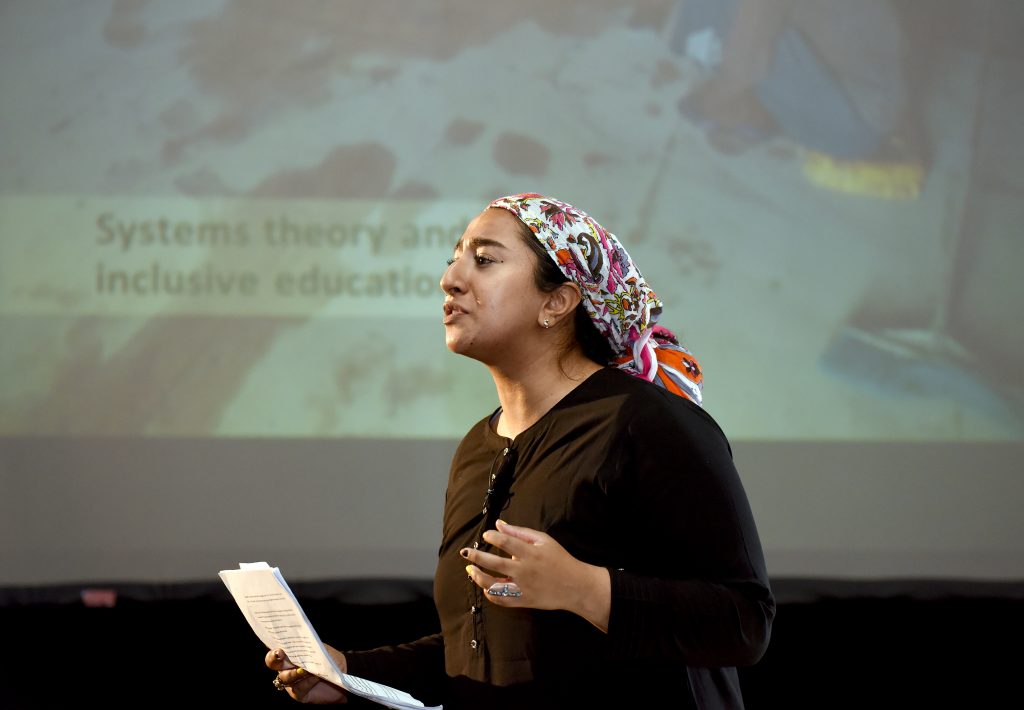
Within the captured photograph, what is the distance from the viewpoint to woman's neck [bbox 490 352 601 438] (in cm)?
141

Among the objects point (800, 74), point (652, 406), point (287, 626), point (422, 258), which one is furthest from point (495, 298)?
point (800, 74)

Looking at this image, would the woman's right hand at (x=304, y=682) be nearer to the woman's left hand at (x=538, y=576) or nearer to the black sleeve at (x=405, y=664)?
the black sleeve at (x=405, y=664)

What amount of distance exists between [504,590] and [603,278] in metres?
0.46

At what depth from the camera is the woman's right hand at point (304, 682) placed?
Result: 4.63ft

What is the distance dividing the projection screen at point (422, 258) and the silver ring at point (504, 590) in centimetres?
224

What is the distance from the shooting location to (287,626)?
1.33 metres

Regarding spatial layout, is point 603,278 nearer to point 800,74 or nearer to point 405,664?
point 405,664

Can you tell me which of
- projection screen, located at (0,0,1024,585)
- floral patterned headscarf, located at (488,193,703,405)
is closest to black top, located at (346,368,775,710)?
floral patterned headscarf, located at (488,193,703,405)

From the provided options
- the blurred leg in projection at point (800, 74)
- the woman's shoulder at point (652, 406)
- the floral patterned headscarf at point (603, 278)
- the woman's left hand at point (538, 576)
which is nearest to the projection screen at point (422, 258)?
the blurred leg in projection at point (800, 74)

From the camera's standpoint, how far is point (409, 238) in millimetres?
3393

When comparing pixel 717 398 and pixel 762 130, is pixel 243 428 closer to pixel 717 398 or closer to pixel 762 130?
pixel 717 398

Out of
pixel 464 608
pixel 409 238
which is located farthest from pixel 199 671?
pixel 464 608

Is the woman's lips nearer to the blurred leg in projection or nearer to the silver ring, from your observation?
the silver ring

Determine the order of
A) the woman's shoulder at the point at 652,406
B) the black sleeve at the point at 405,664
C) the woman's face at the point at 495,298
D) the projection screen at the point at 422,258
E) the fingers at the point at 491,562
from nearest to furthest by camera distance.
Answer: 1. the fingers at the point at 491,562
2. the woman's shoulder at the point at 652,406
3. the woman's face at the point at 495,298
4. the black sleeve at the point at 405,664
5. the projection screen at the point at 422,258
